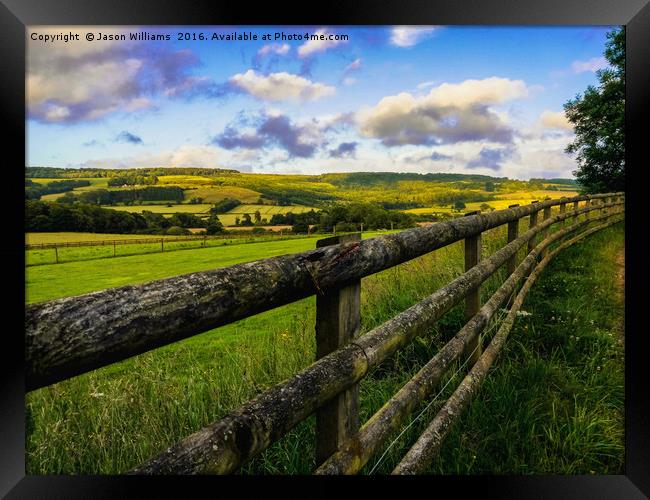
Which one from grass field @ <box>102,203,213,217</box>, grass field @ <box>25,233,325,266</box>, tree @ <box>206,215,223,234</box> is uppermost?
grass field @ <box>102,203,213,217</box>

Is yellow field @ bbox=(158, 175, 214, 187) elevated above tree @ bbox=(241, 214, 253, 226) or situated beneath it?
elevated above

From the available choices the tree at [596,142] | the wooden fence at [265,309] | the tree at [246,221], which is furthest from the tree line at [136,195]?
the wooden fence at [265,309]

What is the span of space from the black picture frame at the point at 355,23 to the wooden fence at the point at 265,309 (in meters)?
0.32

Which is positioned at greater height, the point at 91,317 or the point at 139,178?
the point at 139,178

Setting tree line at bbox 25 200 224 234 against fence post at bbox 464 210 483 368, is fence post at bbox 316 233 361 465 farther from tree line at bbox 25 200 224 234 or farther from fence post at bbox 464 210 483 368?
tree line at bbox 25 200 224 234

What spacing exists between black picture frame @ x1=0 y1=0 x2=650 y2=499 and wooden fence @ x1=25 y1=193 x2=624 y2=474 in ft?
1.06

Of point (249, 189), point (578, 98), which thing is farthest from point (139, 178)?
point (578, 98)

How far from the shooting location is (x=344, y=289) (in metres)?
1.45

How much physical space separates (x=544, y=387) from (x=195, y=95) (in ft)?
18.4

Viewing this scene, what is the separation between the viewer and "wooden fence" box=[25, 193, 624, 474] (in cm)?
80

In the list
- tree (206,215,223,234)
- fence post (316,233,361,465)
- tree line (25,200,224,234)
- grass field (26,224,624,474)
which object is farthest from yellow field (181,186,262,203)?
fence post (316,233,361,465)

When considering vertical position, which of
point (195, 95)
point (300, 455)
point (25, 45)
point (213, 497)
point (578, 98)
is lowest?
point (300, 455)

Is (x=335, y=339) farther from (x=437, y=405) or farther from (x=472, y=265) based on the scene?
(x=472, y=265)

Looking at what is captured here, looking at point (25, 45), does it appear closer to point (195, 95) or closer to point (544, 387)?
point (544, 387)
